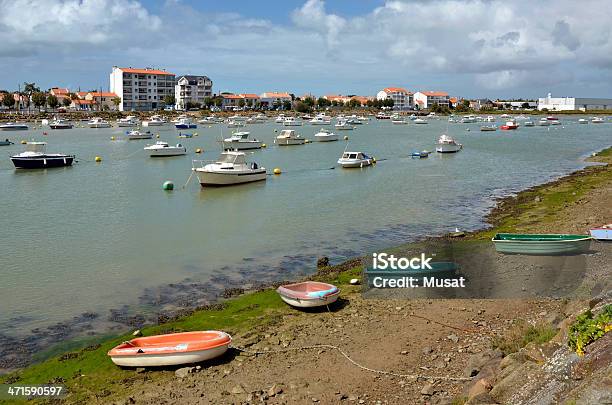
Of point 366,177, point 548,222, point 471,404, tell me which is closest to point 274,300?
point 471,404

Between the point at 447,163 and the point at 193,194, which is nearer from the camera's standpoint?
the point at 193,194

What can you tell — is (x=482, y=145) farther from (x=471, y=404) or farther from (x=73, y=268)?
(x=471, y=404)

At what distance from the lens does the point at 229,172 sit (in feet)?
148

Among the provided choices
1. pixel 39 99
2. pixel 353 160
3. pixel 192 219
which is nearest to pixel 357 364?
pixel 192 219

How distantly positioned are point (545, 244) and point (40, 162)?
52.1 m

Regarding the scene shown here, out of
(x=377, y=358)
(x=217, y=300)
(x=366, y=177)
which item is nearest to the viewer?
(x=377, y=358)

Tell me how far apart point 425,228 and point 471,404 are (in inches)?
822

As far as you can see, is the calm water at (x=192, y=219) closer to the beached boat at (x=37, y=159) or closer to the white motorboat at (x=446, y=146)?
the beached boat at (x=37, y=159)

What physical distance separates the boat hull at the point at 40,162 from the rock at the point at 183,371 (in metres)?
51.2

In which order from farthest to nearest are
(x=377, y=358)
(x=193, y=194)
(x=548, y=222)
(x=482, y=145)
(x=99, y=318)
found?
(x=482, y=145), (x=193, y=194), (x=548, y=222), (x=99, y=318), (x=377, y=358)

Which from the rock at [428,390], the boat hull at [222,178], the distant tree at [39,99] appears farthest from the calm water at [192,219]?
the distant tree at [39,99]

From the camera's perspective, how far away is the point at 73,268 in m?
23.1

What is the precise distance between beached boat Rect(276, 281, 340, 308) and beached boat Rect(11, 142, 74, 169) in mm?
48457

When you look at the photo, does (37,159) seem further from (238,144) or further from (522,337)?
(522,337)
